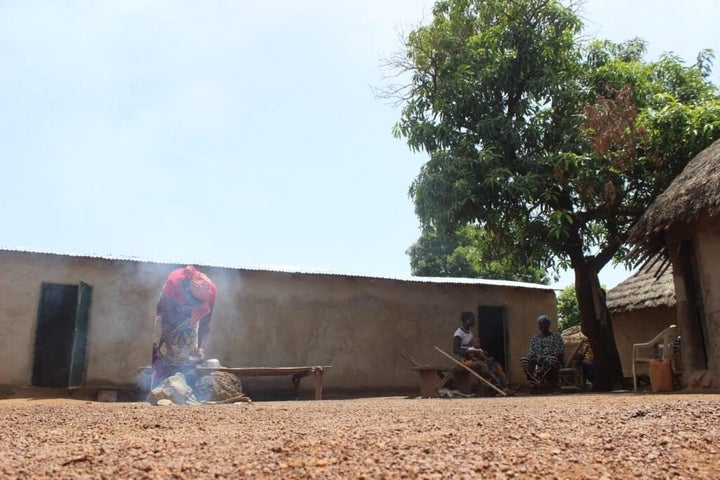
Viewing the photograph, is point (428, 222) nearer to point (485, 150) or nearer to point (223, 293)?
point (485, 150)

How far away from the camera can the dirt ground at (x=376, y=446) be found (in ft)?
9.58

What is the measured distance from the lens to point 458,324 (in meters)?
13.2

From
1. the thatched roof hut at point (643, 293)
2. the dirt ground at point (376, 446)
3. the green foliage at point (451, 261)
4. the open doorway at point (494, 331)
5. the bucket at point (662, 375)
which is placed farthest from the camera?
the green foliage at point (451, 261)

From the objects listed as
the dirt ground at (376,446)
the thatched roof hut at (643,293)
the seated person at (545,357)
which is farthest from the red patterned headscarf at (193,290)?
the thatched roof hut at (643,293)

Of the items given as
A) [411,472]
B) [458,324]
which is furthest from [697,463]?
[458,324]

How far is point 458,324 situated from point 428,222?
274 cm

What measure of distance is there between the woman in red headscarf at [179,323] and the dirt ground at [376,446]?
8.47 ft

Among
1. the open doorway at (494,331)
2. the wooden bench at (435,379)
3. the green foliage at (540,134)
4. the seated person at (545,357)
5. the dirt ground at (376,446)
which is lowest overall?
the dirt ground at (376,446)

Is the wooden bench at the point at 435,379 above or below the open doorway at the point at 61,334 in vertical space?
below

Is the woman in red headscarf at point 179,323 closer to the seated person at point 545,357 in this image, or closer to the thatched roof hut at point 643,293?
the seated person at point 545,357

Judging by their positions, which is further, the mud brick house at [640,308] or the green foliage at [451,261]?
the green foliage at [451,261]

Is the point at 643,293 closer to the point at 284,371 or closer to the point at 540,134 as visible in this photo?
the point at 540,134

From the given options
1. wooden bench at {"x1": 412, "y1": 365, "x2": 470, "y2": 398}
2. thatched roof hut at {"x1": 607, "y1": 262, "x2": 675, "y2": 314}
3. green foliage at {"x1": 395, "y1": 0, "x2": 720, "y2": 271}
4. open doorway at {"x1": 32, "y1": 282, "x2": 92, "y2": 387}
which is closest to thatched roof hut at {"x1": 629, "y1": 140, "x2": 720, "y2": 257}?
green foliage at {"x1": 395, "y1": 0, "x2": 720, "y2": 271}

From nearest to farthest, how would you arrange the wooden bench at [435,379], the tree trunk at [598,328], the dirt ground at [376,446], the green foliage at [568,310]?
the dirt ground at [376,446], the wooden bench at [435,379], the tree trunk at [598,328], the green foliage at [568,310]
